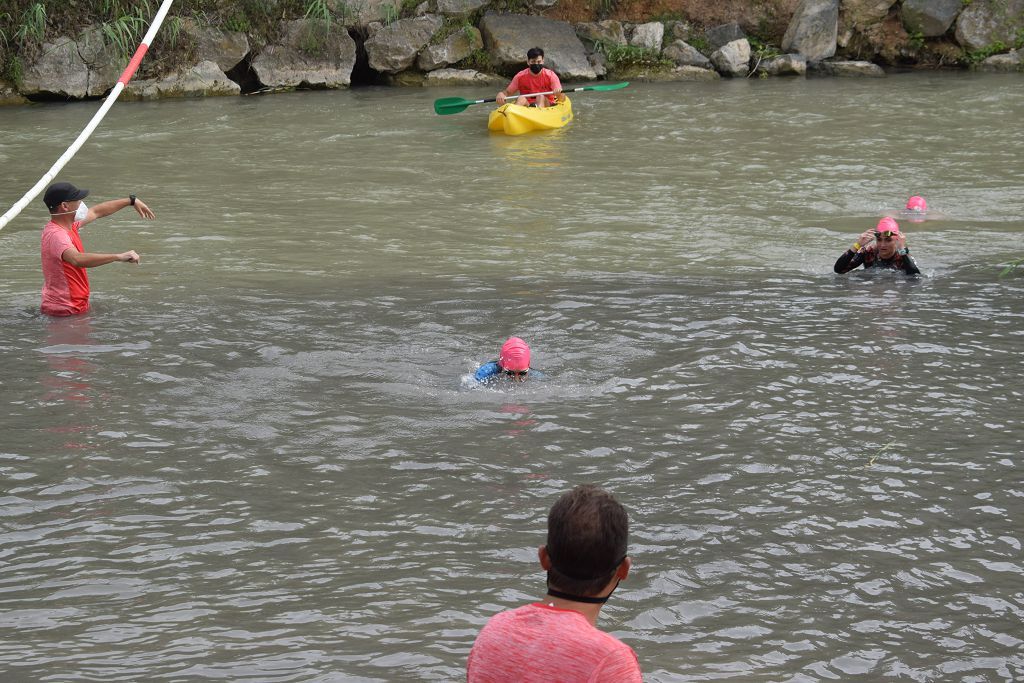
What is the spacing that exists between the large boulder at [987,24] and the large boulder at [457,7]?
28.7 ft

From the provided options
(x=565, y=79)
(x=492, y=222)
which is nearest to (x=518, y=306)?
(x=492, y=222)

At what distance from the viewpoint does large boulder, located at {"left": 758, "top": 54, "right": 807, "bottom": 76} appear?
851 inches

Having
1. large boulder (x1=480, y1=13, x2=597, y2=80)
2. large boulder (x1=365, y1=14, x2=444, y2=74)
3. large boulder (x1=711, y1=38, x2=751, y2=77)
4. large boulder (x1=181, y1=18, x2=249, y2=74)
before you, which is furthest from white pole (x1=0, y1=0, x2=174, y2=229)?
large boulder (x1=711, y1=38, x2=751, y2=77)

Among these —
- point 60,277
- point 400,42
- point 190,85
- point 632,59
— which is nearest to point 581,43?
point 632,59

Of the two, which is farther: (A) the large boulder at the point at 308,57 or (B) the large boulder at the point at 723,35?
(B) the large boulder at the point at 723,35

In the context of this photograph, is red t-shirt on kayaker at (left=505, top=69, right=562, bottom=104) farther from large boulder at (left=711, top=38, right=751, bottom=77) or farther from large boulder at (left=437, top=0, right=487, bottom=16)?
large boulder at (left=711, top=38, right=751, bottom=77)

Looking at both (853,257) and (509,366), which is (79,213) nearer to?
(509,366)

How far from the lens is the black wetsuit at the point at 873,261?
9867 millimetres

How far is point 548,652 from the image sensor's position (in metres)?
2.81

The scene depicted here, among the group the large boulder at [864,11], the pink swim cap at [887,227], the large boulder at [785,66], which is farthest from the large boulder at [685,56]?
the pink swim cap at [887,227]

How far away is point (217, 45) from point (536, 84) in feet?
20.8

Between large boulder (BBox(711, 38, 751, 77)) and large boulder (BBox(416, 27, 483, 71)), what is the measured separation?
14.2 feet

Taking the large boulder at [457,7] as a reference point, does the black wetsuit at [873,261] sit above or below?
below

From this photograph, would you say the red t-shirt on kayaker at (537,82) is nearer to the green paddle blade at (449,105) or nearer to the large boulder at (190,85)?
the green paddle blade at (449,105)
